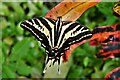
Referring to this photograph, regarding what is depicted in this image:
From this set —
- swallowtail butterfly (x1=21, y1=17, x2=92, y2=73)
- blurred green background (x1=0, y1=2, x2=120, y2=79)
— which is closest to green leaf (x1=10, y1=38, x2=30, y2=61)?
blurred green background (x1=0, y1=2, x2=120, y2=79)

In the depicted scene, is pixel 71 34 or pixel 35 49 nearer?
pixel 71 34

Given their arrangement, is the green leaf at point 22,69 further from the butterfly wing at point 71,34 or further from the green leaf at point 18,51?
the butterfly wing at point 71,34

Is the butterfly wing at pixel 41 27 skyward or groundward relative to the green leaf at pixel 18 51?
skyward

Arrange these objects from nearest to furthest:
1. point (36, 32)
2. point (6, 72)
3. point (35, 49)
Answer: point (36, 32) → point (6, 72) → point (35, 49)

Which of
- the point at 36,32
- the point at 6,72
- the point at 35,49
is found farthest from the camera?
the point at 35,49

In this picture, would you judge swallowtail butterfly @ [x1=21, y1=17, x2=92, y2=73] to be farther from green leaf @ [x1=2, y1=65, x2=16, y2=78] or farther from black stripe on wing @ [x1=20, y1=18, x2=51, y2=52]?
green leaf @ [x1=2, y1=65, x2=16, y2=78]

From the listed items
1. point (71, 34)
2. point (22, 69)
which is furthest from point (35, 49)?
point (71, 34)

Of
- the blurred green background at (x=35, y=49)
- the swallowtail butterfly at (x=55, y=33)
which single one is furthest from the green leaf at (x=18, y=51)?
the swallowtail butterfly at (x=55, y=33)

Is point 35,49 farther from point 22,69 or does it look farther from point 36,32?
point 36,32

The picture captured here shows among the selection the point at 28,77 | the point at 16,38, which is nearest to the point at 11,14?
the point at 16,38

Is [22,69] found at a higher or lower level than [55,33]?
lower
